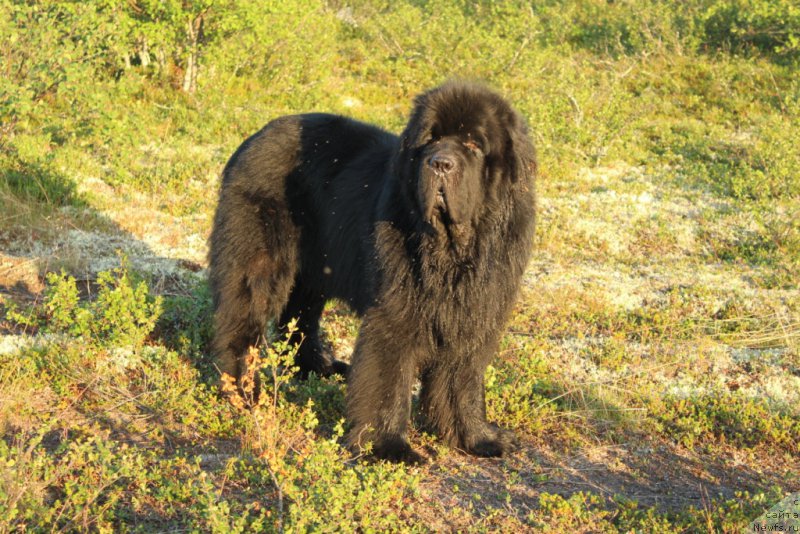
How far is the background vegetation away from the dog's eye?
1.40 m

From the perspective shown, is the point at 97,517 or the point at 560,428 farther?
the point at 560,428

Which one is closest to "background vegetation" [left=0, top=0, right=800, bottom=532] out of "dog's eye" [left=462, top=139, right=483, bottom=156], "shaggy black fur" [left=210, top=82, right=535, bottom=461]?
"shaggy black fur" [left=210, top=82, right=535, bottom=461]

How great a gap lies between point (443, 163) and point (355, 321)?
8.45 ft

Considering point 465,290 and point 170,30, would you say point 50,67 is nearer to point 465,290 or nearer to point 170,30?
point 170,30

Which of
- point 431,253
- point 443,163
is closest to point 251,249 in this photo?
point 431,253

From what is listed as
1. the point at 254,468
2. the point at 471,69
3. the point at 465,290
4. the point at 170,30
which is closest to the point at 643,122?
the point at 471,69

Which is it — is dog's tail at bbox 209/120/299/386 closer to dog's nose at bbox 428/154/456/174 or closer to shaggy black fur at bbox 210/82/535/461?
shaggy black fur at bbox 210/82/535/461

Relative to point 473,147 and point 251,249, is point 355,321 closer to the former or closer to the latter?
point 251,249

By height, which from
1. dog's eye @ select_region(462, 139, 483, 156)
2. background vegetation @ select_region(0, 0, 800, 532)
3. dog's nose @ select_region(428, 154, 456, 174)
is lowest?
background vegetation @ select_region(0, 0, 800, 532)

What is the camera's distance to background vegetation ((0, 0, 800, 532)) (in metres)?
3.44

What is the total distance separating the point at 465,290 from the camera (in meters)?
3.84

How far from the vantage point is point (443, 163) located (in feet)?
11.7

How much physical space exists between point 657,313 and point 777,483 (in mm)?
2264

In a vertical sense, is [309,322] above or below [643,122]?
below
